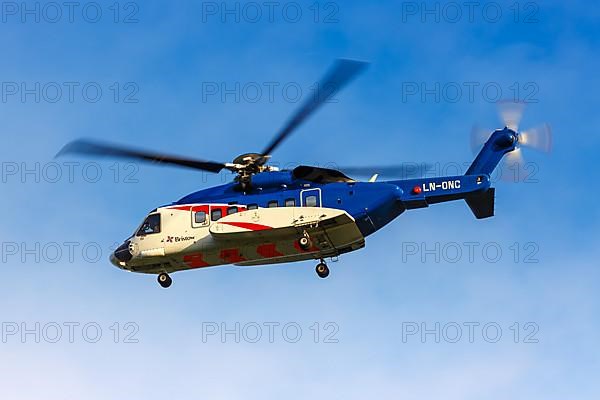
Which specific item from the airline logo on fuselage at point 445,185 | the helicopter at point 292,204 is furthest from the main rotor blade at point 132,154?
the airline logo on fuselage at point 445,185

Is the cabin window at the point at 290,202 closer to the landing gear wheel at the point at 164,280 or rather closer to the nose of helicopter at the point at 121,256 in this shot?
the landing gear wheel at the point at 164,280

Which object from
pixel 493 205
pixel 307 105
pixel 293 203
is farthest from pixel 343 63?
pixel 493 205

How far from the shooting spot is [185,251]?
34.5 metres

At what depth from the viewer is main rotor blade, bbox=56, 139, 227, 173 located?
3189cm

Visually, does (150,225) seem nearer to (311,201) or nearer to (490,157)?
(311,201)

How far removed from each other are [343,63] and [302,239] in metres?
5.93

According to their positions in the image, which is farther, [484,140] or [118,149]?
[484,140]

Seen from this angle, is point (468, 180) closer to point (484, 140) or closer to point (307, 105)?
point (484, 140)

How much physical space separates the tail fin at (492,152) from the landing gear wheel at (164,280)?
36.7 ft

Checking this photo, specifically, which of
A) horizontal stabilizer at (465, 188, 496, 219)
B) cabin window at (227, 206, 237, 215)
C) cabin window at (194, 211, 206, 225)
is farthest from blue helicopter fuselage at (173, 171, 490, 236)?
cabin window at (194, 211, 206, 225)

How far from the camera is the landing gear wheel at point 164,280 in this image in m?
35.9

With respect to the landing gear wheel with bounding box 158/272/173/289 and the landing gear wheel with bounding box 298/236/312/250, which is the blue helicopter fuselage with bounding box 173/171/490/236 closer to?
the landing gear wheel with bounding box 298/236/312/250

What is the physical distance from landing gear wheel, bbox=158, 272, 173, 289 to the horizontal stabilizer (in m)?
10.9

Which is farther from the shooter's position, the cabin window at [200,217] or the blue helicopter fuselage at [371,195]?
the cabin window at [200,217]
